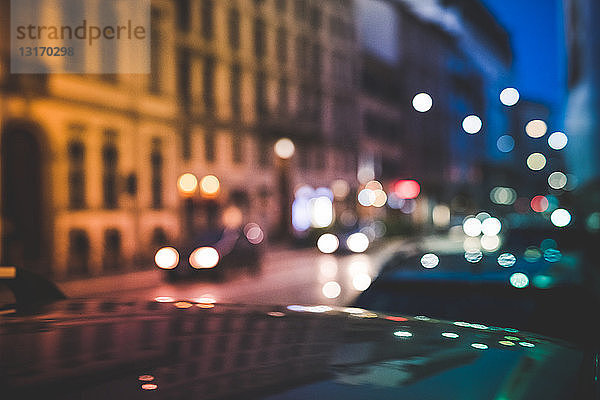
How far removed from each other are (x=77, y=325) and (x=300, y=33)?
1704 inches

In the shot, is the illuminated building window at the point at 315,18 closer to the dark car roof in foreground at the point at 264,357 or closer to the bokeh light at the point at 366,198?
the bokeh light at the point at 366,198

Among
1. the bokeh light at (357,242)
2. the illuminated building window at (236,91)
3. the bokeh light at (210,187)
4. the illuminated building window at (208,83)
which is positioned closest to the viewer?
the bokeh light at (210,187)

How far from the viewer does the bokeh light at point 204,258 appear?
1945cm

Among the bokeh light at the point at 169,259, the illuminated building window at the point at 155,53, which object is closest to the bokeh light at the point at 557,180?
the illuminated building window at the point at 155,53

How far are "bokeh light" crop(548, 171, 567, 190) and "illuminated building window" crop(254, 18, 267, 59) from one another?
59125mm

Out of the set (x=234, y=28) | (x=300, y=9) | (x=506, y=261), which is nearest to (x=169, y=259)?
(x=506, y=261)

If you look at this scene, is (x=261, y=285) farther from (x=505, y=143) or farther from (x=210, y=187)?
(x=505, y=143)

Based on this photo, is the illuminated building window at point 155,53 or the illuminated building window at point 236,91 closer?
the illuminated building window at point 155,53

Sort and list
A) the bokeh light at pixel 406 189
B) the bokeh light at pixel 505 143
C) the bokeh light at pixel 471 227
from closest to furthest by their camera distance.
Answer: the bokeh light at pixel 471 227 < the bokeh light at pixel 406 189 < the bokeh light at pixel 505 143

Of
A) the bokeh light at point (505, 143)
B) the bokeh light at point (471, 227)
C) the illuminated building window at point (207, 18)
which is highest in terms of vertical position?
the illuminated building window at point (207, 18)

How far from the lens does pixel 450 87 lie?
6788 cm

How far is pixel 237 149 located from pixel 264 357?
3527 centimetres

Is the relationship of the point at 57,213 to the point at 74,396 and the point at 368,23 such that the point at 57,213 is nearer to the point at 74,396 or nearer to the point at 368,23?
the point at 74,396

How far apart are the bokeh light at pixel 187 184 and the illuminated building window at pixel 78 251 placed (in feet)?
19.0
